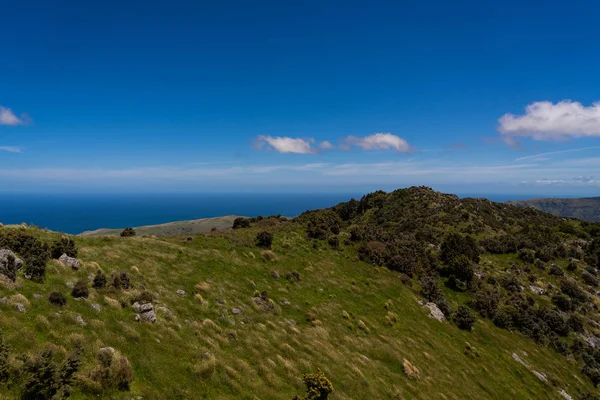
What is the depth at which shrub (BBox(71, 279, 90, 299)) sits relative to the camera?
1888cm

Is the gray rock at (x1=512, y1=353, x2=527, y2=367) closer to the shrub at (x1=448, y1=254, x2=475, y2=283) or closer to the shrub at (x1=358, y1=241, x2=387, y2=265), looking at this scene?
the shrub at (x1=448, y1=254, x2=475, y2=283)

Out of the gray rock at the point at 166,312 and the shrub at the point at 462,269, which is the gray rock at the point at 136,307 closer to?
the gray rock at the point at 166,312

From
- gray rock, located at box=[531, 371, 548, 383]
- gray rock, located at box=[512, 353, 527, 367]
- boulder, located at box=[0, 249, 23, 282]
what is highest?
boulder, located at box=[0, 249, 23, 282]

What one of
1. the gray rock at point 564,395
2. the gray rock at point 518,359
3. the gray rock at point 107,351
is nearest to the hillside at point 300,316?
the gray rock at point 107,351

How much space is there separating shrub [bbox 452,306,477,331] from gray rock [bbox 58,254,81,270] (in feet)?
160

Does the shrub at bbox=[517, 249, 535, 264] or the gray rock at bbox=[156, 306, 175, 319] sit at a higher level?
the gray rock at bbox=[156, 306, 175, 319]

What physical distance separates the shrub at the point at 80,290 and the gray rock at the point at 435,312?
4363cm

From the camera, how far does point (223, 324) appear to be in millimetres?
23641

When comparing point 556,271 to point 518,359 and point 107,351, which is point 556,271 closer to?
point 518,359

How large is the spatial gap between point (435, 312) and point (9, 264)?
162ft

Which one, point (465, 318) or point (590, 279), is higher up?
point (465, 318)

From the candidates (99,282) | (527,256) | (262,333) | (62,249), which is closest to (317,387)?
(262,333)

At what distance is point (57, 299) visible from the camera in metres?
17.3

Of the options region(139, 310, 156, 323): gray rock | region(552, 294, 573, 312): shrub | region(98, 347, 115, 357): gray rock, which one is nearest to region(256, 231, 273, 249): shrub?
region(139, 310, 156, 323): gray rock
